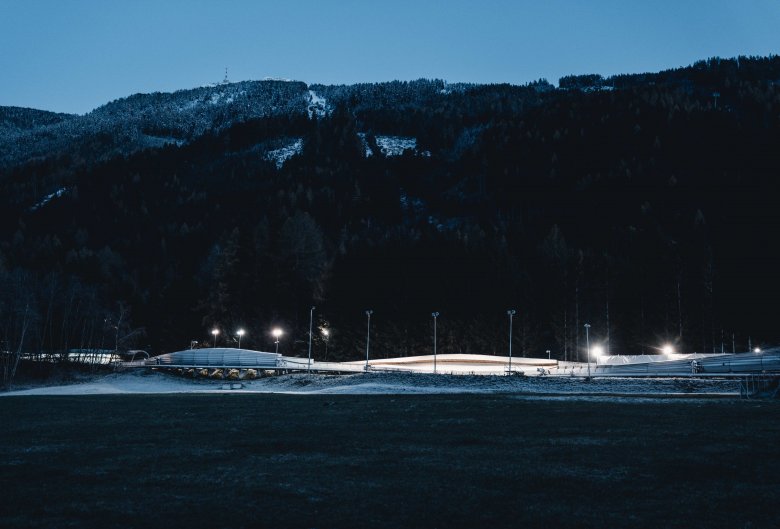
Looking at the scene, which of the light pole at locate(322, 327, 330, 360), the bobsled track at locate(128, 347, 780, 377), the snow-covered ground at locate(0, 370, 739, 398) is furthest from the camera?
the light pole at locate(322, 327, 330, 360)

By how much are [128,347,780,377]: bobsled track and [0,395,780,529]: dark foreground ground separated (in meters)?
38.2

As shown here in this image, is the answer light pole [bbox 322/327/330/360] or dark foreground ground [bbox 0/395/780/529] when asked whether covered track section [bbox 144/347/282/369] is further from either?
dark foreground ground [bbox 0/395/780/529]

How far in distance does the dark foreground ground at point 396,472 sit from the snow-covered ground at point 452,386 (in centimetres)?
2338

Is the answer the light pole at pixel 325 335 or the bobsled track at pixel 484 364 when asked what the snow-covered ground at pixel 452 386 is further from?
the light pole at pixel 325 335

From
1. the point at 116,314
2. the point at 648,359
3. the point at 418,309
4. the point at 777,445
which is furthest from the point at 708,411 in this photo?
the point at 116,314

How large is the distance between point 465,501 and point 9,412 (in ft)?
94.9

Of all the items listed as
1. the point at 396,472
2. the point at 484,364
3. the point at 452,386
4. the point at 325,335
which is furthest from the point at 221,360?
the point at 396,472

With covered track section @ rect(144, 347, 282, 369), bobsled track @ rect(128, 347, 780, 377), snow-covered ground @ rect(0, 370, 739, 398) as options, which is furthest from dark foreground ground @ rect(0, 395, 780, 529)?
covered track section @ rect(144, 347, 282, 369)

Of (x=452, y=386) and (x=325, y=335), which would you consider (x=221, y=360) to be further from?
(x=452, y=386)

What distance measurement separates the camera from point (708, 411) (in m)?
28.4

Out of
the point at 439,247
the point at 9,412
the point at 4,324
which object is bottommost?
the point at 9,412

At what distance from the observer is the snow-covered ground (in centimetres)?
4875

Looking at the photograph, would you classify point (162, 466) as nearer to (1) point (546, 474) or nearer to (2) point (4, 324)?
(1) point (546, 474)

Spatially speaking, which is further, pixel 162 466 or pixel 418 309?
pixel 418 309
